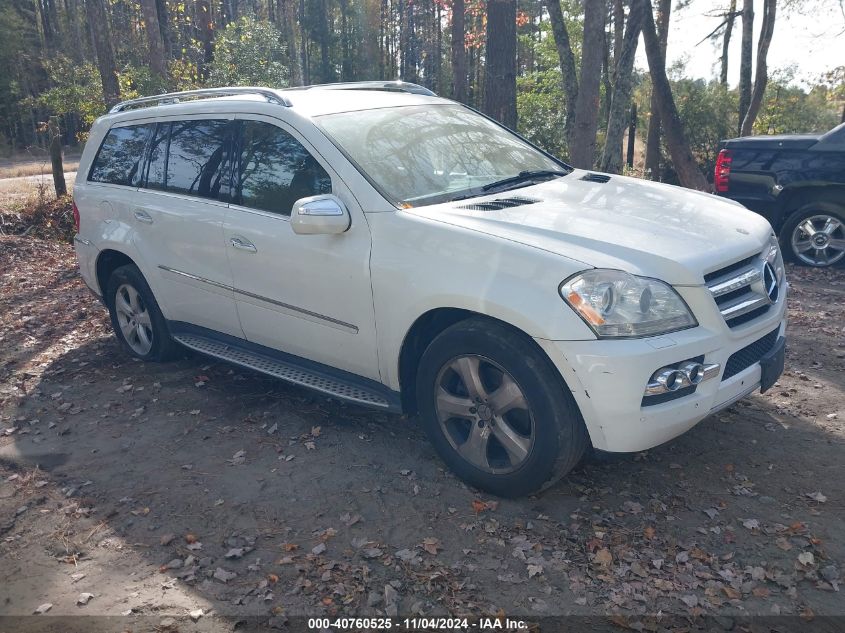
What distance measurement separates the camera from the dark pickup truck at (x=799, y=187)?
26.1 ft

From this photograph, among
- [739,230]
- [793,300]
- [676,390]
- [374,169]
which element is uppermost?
[374,169]

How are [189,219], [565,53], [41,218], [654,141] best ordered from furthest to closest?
[654,141] → [565,53] → [41,218] → [189,219]

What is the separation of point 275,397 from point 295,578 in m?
2.13

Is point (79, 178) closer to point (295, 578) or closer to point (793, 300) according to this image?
point (295, 578)

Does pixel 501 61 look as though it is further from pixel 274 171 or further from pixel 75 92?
pixel 75 92

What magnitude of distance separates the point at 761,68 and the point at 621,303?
A: 57.0ft

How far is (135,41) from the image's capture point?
42.6m

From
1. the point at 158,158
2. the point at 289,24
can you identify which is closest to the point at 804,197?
the point at 158,158

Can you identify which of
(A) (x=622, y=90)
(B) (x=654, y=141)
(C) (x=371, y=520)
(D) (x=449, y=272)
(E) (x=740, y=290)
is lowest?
(C) (x=371, y=520)

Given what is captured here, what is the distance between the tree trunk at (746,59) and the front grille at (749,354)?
16.5 metres

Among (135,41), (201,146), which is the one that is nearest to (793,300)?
(201,146)

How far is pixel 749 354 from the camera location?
3730mm

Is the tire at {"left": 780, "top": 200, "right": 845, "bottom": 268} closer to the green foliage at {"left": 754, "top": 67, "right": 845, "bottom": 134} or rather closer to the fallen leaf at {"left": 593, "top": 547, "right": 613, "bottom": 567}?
the fallen leaf at {"left": 593, "top": 547, "right": 613, "bottom": 567}

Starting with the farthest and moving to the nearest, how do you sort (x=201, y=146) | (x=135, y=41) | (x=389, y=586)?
1. (x=135, y=41)
2. (x=201, y=146)
3. (x=389, y=586)
